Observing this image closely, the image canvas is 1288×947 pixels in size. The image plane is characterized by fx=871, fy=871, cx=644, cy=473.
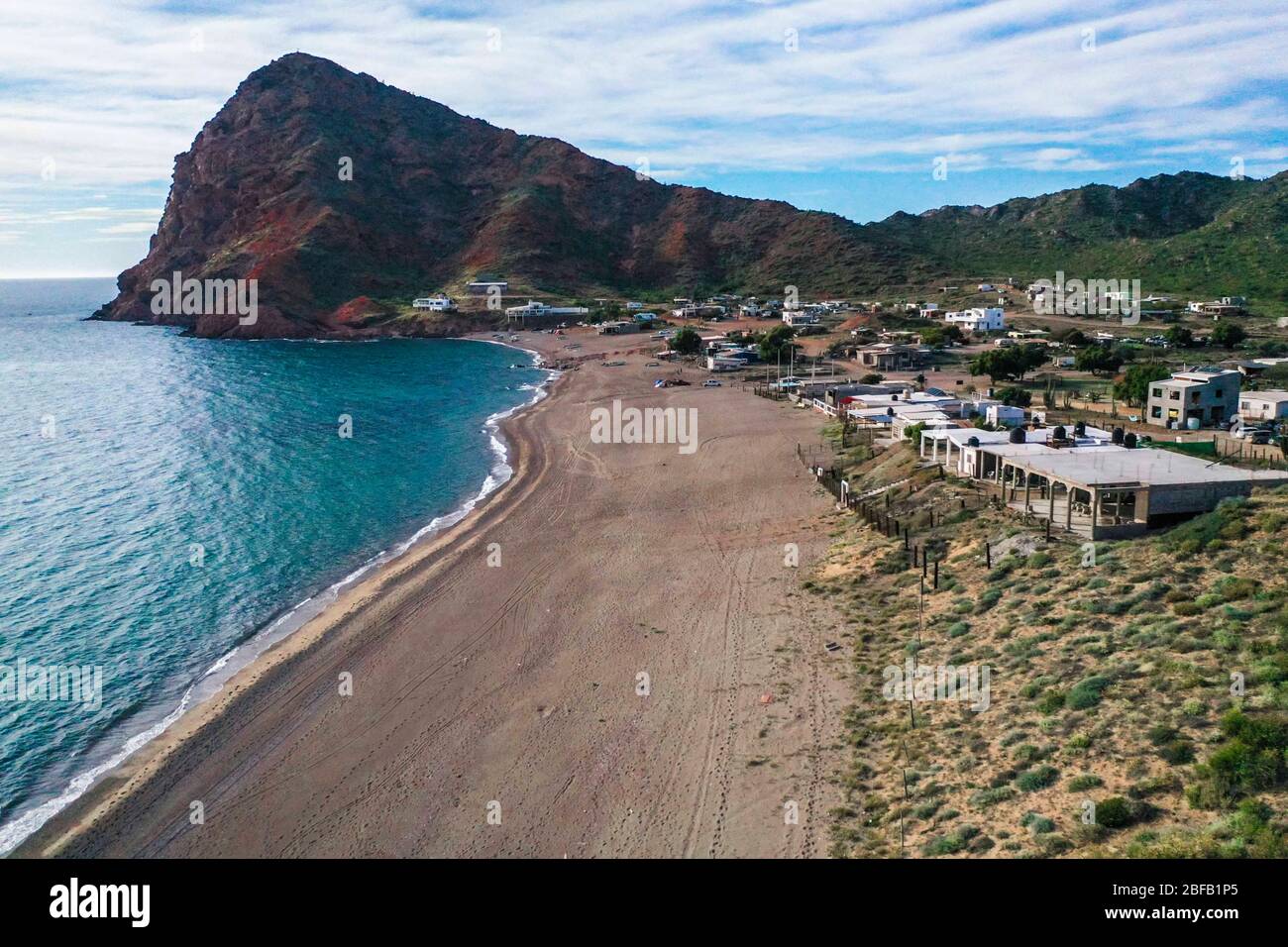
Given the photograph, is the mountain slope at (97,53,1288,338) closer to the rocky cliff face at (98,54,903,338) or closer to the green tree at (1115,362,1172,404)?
the rocky cliff face at (98,54,903,338)

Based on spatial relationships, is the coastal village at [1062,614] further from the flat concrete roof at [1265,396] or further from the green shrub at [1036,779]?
the flat concrete roof at [1265,396]

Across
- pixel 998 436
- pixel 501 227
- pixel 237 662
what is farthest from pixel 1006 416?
pixel 501 227

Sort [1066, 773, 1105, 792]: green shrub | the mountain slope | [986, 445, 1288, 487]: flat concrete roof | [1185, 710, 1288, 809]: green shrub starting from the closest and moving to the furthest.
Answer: [1185, 710, 1288, 809]: green shrub
[1066, 773, 1105, 792]: green shrub
[986, 445, 1288, 487]: flat concrete roof
the mountain slope

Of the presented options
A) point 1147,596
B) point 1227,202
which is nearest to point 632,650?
point 1147,596

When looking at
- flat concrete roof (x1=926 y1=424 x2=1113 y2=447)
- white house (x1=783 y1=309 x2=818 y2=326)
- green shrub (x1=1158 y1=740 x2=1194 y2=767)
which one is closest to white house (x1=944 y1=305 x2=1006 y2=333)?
white house (x1=783 y1=309 x2=818 y2=326)
